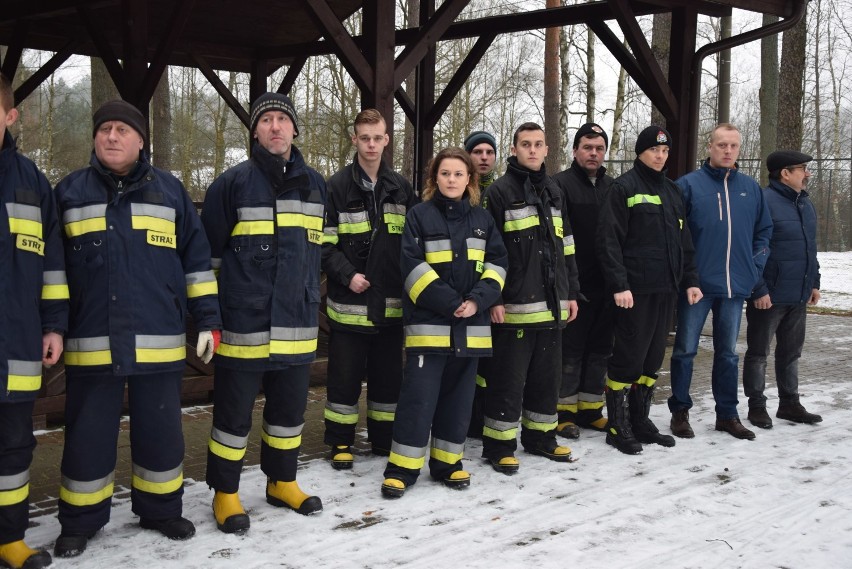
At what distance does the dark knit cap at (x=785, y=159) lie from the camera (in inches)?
242

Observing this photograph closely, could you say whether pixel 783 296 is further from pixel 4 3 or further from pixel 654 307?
pixel 4 3

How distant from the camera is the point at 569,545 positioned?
12.6 feet

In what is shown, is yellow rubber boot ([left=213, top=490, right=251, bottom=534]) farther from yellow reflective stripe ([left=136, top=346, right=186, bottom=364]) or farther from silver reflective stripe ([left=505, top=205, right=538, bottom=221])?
silver reflective stripe ([left=505, top=205, right=538, bottom=221])

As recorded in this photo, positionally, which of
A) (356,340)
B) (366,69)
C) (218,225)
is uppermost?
(366,69)

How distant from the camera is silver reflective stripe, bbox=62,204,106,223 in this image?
362 cm

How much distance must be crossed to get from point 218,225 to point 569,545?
2229 millimetres

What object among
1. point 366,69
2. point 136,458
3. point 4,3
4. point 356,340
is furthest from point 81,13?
point 136,458

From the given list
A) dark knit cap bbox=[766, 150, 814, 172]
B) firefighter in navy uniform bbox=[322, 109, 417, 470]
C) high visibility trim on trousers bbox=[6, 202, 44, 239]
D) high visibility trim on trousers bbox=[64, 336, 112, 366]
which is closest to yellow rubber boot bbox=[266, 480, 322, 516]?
firefighter in navy uniform bbox=[322, 109, 417, 470]

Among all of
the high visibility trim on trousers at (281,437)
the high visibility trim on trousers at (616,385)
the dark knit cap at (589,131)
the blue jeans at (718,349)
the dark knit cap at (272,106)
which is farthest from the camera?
the blue jeans at (718,349)

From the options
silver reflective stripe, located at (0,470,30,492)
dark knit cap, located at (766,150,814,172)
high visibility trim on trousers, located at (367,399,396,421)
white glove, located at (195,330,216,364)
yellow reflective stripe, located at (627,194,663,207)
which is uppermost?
dark knit cap, located at (766,150,814,172)

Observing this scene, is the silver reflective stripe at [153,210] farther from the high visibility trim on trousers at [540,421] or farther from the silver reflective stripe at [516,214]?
the high visibility trim on trousers at [540,421]

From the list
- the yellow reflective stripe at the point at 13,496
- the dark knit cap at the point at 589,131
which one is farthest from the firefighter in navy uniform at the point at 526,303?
the yellow reflective stripe at the point at 13,496

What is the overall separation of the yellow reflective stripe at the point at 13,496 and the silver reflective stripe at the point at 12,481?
0.01 m

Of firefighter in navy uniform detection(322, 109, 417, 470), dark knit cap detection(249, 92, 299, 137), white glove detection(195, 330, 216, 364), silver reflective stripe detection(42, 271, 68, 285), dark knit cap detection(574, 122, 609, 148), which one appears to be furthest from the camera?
dark knit cap detection(574, 122, 609, 148)
